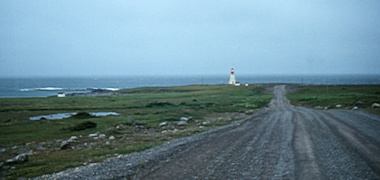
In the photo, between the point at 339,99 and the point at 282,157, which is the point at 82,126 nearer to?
the point at 282,157

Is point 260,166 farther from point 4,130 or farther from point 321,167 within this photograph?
point 4,130

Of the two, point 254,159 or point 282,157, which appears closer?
point 254,159

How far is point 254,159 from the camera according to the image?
41.3ft

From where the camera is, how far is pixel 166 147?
1573 centimetres

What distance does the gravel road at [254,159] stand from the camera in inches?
416

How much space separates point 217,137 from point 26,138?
1333 centimetres

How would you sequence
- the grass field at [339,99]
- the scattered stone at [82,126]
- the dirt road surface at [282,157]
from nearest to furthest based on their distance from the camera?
the dirt road surface at [282,157] < the scattered stone at [82,126] < the grass field at [339,99]

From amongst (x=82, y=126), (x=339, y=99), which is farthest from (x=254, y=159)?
(x=339, y=99)

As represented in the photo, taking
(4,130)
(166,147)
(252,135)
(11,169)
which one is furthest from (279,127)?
(4,130)

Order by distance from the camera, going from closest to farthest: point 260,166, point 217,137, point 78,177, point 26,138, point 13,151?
point 78,177 < point 260,166 < point 13,151 < point 217,137 < point 26,138

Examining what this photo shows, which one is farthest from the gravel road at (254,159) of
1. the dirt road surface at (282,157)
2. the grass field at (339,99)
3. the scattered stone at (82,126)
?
the grass field at (339,99)

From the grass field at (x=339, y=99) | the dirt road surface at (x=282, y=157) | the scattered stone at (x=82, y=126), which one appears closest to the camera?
the dirt road surface at (x=282, y=157)

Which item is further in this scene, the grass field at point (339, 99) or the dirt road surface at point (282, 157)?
the grass field at point (339, 99)

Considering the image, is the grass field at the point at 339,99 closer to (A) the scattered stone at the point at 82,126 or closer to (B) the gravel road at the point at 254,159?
(B) the gravel road at the point at 254,159
